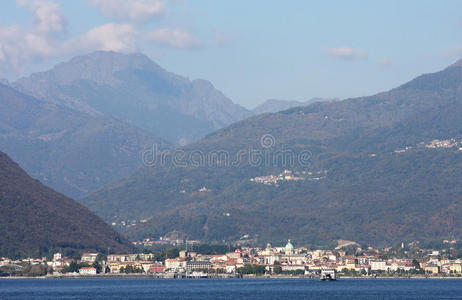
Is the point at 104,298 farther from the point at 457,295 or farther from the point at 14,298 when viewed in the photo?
the point at 457,295

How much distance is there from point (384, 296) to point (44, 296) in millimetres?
62731

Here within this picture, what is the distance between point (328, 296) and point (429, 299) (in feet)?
66.0

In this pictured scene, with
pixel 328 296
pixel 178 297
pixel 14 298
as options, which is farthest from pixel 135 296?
pixel 328 296

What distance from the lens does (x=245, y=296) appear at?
7746 inches

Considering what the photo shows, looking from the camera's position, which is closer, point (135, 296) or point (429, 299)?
point (429, 299)

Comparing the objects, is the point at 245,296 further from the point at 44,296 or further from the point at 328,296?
the point at 44,296

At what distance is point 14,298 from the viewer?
191 m

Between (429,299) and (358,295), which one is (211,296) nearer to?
(358,295)

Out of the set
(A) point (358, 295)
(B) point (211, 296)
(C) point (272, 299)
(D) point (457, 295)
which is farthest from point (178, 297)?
(D) point (457, 295)

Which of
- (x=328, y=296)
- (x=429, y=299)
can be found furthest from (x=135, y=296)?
(x=429, y=299)

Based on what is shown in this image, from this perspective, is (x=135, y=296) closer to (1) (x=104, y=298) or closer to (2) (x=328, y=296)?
(1) (x=104, y=298)

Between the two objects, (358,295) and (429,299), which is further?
(358,295)

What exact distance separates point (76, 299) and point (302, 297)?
132 feet

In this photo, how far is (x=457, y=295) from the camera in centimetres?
19712
